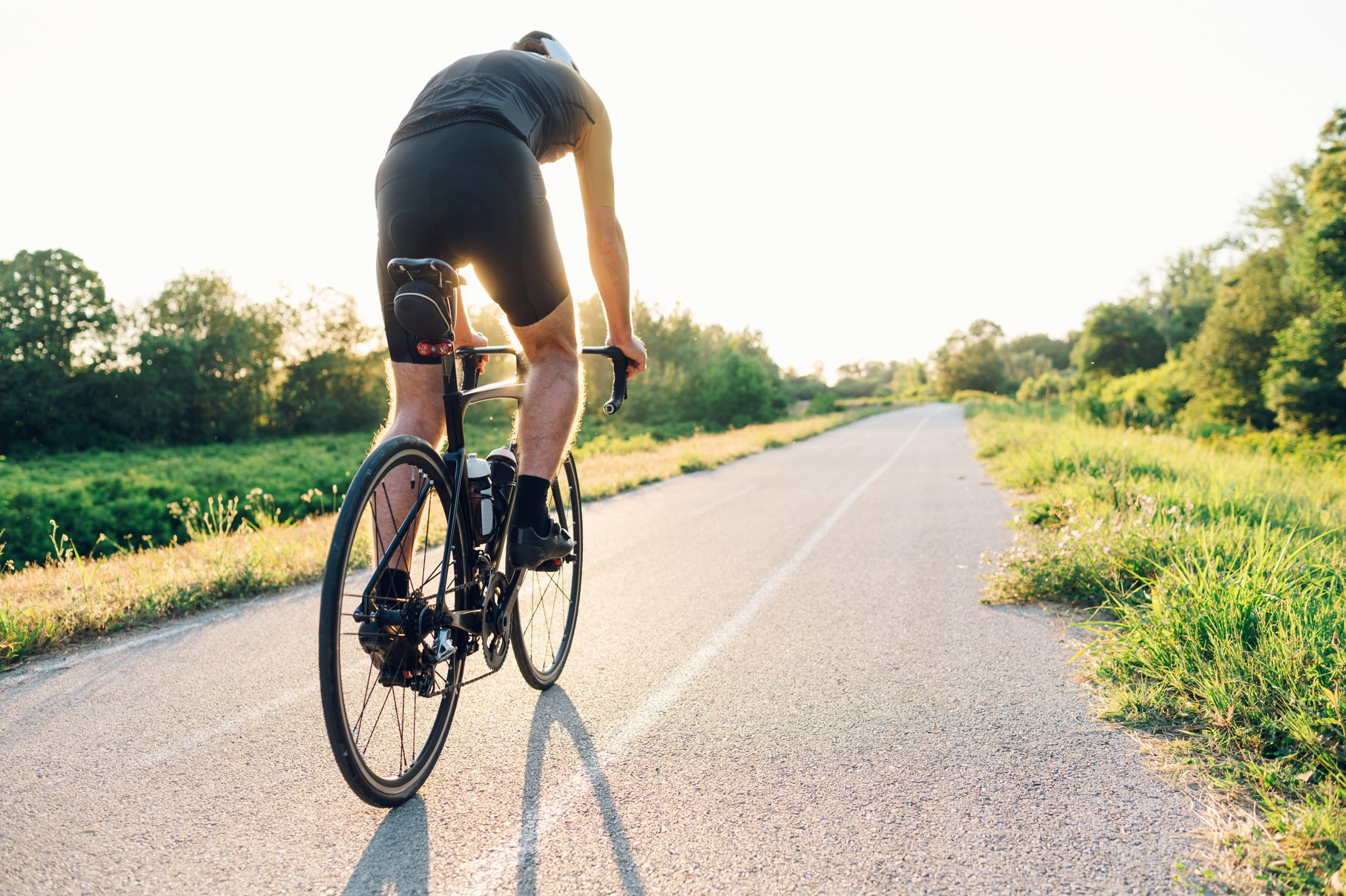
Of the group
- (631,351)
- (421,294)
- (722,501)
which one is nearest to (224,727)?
(421,294)

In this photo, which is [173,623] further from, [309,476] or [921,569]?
[309,476]

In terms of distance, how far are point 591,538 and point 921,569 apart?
9.72ft

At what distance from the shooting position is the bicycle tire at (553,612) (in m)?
Answer: 2.80

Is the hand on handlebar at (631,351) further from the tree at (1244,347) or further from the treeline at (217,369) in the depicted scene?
the tree at (1244,347)

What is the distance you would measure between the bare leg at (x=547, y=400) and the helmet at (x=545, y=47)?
0.83 metres

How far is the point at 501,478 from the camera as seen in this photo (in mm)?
2336

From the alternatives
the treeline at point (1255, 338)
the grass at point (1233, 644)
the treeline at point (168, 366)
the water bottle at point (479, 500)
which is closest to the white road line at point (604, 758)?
the water bottle at point (479, 500)

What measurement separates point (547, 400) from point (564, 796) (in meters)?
1.15

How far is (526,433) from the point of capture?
229cm

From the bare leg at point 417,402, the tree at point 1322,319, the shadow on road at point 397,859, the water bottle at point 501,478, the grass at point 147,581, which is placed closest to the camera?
the shadow on road at point 397,859

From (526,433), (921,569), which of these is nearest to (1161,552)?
(921,569)

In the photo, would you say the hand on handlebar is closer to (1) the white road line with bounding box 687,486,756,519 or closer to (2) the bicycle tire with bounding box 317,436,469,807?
(2) the bicycle tire with bounding box 317,436,469,807

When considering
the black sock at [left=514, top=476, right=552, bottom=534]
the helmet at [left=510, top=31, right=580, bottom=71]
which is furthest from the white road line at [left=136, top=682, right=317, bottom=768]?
the helmet at [left=510, top=31, right=580, bottom=71]

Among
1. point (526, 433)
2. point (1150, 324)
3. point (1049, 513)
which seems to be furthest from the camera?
point (1150, 324)
